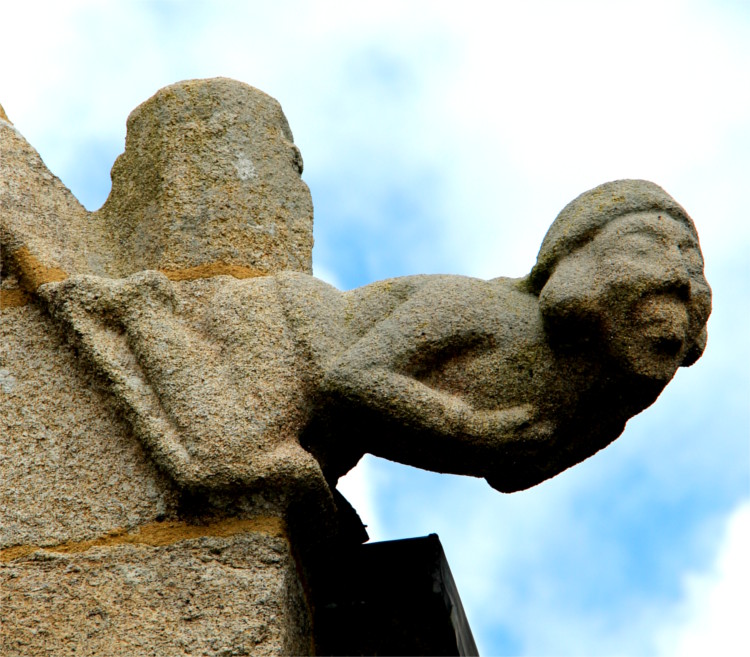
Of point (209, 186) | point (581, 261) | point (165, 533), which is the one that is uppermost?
point (209, 186)

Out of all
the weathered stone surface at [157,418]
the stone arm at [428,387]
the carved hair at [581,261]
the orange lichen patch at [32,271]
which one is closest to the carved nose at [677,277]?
the carved hair at [581,261]

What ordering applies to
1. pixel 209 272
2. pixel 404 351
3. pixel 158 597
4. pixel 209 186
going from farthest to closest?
pixel 209 186 → pixel 209 272 → pixel 404 351 → pixel 158 597

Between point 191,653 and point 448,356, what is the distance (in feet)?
2.68

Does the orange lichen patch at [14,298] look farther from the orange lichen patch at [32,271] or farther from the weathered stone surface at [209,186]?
the weathered stone surface at [209,186]

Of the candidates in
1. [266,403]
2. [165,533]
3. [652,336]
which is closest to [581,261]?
[652,336]

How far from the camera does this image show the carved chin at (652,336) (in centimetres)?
289

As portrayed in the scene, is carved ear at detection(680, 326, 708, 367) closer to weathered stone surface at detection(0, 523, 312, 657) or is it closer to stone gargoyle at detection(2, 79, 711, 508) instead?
stone gargoyle at detection(2, 79, 711, 508)

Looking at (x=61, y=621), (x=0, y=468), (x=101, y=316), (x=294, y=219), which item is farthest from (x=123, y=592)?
(x=294, y=219)

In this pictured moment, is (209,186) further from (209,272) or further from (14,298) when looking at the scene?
(14,298)

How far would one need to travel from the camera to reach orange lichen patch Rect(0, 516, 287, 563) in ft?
9.57

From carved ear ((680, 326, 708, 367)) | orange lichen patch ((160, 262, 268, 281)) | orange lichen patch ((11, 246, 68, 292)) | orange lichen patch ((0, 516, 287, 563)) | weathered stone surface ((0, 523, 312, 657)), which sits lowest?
weathered stone surface ((0, 523, 312, 657))

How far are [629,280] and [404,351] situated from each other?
49 centimetres

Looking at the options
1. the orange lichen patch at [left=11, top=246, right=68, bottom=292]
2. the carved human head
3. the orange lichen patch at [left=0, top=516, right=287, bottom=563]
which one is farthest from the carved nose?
the orange lichen patch at [left=11, top=246, right=68, bottom=292]

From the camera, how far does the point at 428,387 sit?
9.78 ft
